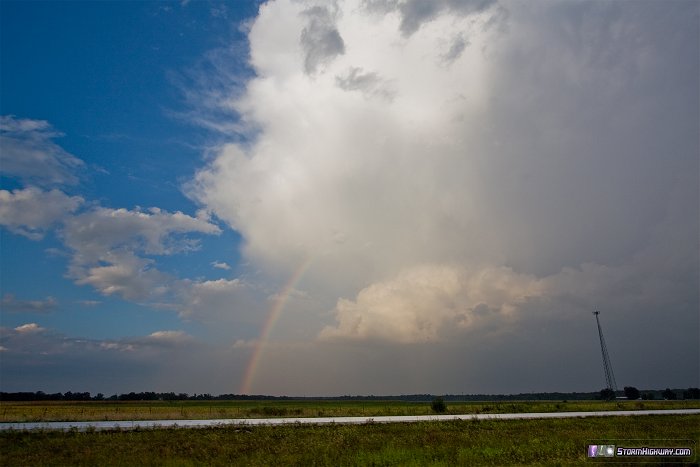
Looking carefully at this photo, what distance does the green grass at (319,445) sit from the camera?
25703 millimetres

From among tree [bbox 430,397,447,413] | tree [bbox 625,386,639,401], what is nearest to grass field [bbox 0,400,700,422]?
tree [bbox 430,397,447,413]

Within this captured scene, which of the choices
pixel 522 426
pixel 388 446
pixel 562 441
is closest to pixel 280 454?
pixel 388 446

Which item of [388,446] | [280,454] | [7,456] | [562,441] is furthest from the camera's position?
[562,441]

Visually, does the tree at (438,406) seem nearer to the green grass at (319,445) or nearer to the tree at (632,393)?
the green grass at (319,445)

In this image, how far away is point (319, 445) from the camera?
1233 inches

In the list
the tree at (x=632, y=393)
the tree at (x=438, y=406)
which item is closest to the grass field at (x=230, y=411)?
the tree at (x=438, y=406)

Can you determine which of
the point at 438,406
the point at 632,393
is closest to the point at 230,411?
the point at 438,406

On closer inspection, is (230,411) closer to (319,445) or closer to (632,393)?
(319,445)

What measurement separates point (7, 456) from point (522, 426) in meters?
40.4

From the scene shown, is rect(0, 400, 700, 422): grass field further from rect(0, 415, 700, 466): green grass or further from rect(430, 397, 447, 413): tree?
rect(0, 415, 700, 466): green grass

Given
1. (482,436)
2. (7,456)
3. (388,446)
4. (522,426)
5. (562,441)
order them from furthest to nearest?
(522,426)
(482,436)
(562,441)
(388,446)
(7,456)

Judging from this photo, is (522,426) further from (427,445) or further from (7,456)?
(7,456)

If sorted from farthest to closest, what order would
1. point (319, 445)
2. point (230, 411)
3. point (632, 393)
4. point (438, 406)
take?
point (632, 393), point (438, 406), point (230, 411), point (319, 445)

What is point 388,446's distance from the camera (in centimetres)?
3092
